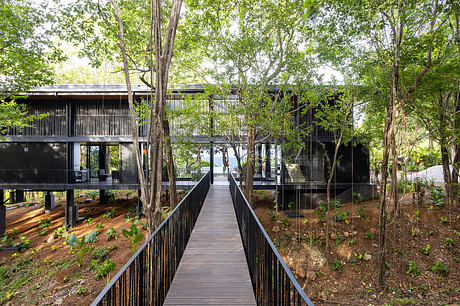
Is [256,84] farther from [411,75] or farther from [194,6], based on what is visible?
[411,75]

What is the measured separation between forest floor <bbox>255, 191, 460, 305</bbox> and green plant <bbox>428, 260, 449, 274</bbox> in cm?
3

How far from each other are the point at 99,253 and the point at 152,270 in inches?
289

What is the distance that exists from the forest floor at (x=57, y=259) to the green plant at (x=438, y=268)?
423 inches

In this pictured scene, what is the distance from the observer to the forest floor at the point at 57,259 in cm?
708

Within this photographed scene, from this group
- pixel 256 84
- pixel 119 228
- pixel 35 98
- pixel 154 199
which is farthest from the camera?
pixel 35 98

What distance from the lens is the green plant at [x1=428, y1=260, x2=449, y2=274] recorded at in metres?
8.07

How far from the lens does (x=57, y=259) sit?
29.0 ft

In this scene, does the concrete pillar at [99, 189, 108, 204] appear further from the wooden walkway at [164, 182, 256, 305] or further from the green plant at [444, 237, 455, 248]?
the green plant at [444, 237, 455, 248]

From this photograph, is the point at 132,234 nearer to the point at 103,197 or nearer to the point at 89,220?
the point at 89,220

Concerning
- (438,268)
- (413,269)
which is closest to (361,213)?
(413,269)

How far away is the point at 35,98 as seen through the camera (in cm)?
1248

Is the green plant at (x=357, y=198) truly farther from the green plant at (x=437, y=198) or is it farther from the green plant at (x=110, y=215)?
the green plant at (x=110, y=215)

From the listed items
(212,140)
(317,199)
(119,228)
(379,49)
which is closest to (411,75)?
(379,49)

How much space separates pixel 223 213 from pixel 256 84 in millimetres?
4711
